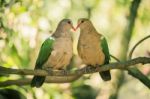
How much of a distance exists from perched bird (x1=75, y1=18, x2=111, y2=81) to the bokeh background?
655mm

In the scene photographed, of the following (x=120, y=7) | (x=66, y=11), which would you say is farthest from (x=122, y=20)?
(x=66, y=11)

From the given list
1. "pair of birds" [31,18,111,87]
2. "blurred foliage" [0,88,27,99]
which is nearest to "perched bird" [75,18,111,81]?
"pair of birds" [31,18,111,87]

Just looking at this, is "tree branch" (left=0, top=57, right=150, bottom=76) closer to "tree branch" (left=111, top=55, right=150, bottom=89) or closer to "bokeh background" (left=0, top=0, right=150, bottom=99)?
"tree branch" (left=111, top=55, right=150, bottom=89)

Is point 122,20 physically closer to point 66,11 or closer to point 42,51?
point 66,11

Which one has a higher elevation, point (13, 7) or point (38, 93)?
point (13, 7)

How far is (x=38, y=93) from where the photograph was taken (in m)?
3.44

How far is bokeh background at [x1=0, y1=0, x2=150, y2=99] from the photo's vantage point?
342 cm

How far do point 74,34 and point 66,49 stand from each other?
2.69ft

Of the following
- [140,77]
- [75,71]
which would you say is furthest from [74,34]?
[75,71]

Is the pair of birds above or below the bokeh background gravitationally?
above

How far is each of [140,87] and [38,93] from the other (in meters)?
0.71

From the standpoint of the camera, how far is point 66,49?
2.70m

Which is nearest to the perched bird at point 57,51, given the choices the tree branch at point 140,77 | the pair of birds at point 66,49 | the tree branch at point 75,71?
the pair of birds at point 66,49

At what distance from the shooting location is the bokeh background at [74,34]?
3.42 meters
